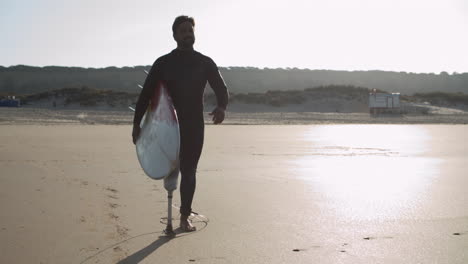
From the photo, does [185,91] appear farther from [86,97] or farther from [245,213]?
[86,97]

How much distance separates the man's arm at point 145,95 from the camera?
3555 millimetres

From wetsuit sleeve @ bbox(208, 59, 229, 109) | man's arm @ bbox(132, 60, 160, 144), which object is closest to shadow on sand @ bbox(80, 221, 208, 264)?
man's arm @ bbox(132, 60, 160, 144)

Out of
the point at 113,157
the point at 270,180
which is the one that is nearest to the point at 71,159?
the point at 113,157

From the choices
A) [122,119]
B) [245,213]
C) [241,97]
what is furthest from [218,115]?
[241,97]

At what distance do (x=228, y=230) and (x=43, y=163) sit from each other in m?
4.17

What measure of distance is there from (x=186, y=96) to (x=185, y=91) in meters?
0.03

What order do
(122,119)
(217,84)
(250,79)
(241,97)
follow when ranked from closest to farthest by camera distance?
(217,84), (122,119), (241,97), (250,79)

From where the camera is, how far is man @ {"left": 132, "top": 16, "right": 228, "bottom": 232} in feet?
11.6

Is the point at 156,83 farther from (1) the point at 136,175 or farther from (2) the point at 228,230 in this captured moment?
(1) the point at 136,175

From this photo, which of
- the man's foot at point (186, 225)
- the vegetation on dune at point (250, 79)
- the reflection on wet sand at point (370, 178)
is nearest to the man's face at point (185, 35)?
the man's foot at point (186, 225)

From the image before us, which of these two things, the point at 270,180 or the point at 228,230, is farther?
the point at 270,180

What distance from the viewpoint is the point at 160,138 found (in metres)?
3.38

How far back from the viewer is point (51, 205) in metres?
4.00

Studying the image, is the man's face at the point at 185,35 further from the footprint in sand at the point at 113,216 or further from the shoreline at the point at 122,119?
the shoreline at the point at 122,119
